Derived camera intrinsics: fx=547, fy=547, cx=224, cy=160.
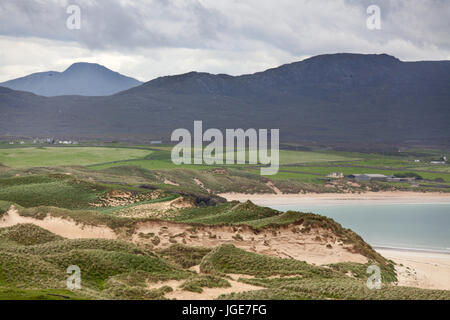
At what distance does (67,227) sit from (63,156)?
74.3 metres

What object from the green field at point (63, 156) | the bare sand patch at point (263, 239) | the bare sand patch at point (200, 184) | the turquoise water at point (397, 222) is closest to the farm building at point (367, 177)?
the turquoise water at point (397, 222)

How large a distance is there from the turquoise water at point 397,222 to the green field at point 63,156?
44423 millimetres

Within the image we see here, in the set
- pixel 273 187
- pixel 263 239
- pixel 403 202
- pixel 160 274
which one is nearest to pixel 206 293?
pixel 160 274

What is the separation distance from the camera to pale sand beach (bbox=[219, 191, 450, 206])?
74.4m

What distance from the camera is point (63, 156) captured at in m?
105

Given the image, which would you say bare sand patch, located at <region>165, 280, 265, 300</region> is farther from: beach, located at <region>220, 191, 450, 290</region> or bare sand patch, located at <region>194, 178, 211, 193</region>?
bare sand patch, located at <region>194, 178, 211, 193</region>

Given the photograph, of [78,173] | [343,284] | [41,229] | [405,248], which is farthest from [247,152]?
[343,284]

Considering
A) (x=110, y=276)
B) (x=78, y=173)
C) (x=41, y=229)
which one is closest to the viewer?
(x=110, y=276)

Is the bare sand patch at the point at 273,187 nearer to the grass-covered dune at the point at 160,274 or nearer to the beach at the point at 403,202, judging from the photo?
the beach at the point at 403,202

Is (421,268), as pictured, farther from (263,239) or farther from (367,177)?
(367,177)

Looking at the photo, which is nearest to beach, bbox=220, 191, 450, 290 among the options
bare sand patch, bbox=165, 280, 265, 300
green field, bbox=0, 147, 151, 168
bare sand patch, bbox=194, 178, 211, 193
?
bare sand patch, bbox=194, 178, 211, 193
